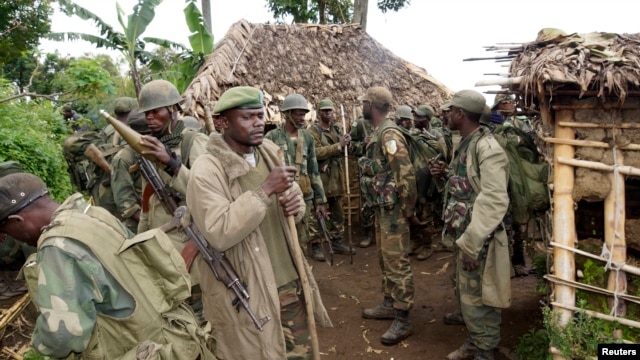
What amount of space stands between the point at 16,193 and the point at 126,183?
7.63ft

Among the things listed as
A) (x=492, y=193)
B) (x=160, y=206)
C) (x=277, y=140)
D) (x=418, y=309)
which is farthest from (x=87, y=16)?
(x=492, y=193)

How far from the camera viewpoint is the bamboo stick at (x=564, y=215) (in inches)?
133

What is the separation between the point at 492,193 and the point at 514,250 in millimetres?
3431

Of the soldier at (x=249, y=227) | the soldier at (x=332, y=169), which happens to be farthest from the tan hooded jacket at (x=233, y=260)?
the soldier at (x=332, y=169)

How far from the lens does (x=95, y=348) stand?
202 cm

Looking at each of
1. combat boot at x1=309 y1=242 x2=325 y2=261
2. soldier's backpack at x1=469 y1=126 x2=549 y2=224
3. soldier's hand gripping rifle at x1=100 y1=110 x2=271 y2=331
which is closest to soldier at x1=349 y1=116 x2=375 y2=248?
combat boot at x1=309 y1=242 x2=325 y2=261

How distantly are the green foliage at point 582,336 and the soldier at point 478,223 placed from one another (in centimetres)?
49

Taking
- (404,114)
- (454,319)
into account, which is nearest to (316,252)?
(404,114)

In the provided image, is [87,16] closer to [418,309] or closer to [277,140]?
[277,140]

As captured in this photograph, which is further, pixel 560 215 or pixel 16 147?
pixel 16 147

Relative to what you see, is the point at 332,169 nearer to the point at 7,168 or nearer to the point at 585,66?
the point at 585,66

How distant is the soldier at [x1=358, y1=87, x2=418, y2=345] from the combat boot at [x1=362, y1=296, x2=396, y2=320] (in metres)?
0.30

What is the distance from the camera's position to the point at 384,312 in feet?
17.4

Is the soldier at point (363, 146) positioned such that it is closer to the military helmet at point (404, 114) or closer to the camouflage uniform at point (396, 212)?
the military helmet at point (404, 114)
